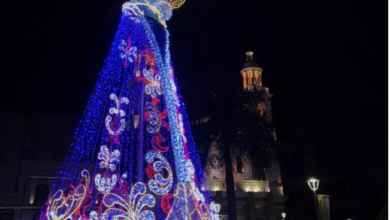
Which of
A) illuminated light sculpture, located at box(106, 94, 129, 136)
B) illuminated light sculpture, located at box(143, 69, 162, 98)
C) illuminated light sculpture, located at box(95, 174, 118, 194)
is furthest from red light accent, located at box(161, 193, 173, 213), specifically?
illuminated light sculpture, located at box(143, 69, 162, 98)

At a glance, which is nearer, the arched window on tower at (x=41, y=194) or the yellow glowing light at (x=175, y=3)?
the yellow glowing light at (x=175, y=3)

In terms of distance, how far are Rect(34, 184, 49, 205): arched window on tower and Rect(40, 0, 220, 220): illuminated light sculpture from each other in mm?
8258

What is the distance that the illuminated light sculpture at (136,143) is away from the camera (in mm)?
12391

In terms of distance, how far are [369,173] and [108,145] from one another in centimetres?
2000

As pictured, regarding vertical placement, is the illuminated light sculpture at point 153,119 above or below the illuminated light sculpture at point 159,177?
above

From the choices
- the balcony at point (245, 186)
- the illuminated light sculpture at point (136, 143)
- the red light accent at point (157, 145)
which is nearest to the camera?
the illuminated light sculpture at point (136, 143)

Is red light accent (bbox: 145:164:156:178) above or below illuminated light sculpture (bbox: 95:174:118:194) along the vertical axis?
above

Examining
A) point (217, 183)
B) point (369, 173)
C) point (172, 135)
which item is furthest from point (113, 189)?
point (369, 173)

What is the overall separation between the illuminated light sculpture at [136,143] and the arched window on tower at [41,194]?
8.26 m

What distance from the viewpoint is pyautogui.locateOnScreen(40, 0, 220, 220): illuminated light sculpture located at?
12.4 m

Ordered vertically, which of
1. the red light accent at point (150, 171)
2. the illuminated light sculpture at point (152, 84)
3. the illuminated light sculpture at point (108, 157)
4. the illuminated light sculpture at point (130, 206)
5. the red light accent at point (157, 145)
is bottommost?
the illuminated light sculpture at point (130, 206)

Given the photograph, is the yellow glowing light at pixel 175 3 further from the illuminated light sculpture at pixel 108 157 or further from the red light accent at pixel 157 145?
the illuminated light sculpture at pixel 108 157

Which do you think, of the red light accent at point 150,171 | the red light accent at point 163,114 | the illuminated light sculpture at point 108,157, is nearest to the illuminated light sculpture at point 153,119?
the red light accent at point 163,114

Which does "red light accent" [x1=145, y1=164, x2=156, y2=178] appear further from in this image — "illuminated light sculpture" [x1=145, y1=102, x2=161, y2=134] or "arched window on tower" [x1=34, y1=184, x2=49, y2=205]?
"arched window on tower" [x1=34, y1=184, x2=49, y2=205]
